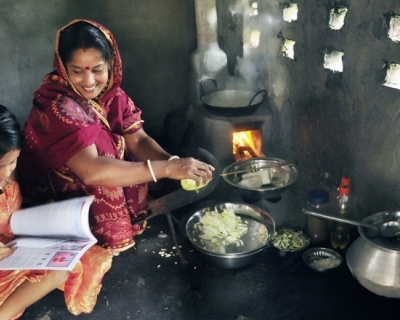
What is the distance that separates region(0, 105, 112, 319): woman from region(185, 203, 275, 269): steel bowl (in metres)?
0.78

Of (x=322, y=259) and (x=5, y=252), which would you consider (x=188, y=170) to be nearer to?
(x=5, y=252)

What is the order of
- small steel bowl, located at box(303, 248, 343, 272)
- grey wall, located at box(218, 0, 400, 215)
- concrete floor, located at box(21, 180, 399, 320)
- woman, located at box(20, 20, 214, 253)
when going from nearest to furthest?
woman, located at box(20, 20, 214, 253)
concrete floor, located at box(21, 180, 399, 320)
grey wall, located at box(218, 0, 400, 215)
small steel bowl, located at box(303, 248, 343, 272)

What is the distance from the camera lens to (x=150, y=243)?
3719 millimetres

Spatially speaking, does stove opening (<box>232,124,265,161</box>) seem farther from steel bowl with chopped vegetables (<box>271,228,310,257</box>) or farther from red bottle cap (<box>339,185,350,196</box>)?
red bottle cap (<box>339,185,350,196</box>)

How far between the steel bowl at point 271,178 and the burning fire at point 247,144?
48cm

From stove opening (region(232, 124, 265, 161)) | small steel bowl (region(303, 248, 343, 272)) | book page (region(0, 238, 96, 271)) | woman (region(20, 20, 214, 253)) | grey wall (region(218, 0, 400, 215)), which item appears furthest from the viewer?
stove opening (region(232, 124, 265, 161))

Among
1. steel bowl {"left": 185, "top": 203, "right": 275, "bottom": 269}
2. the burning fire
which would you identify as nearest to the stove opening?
the burning fire

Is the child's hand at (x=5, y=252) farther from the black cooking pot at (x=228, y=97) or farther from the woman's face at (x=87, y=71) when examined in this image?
the black cooking pot at (x=228, y=97)

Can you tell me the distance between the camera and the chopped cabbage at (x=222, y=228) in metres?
3.30

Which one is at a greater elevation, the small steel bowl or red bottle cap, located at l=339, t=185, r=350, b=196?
red bottle cap, located at l=339, t=185, r=350, b=196

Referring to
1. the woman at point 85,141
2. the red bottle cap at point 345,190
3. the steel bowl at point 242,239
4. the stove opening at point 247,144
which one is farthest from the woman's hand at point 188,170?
the stove opening at point 247,144

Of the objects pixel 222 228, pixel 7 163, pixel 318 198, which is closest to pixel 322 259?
pixel 318 198

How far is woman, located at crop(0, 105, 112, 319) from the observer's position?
2.32 m

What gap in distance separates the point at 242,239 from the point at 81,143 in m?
1.53
